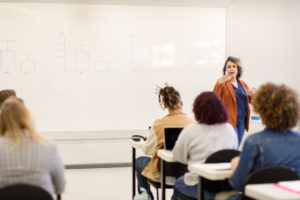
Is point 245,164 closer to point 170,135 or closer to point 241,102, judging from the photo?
point 170,135

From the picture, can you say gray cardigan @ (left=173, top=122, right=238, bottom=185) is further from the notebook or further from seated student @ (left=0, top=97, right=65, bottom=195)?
seated student @ (left=0, top=97, right=65, bottom=195)

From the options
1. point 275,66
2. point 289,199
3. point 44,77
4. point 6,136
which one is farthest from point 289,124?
point 44,77

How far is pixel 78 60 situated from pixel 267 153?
386cm

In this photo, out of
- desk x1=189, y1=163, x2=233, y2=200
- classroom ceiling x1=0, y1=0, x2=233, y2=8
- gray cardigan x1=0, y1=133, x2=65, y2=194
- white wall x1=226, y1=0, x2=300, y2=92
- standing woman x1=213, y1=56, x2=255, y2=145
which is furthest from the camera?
classroom ceiling x1=0, y1=0, x2=233, y2=8

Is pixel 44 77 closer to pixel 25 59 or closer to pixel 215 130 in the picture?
pixel 25 59

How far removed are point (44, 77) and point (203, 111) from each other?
329 cm

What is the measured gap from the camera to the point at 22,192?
1.85 m

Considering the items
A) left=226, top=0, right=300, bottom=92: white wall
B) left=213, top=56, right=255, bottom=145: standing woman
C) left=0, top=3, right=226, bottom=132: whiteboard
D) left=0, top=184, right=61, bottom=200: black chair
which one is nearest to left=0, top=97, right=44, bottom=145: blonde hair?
left=0, top=184, right=61, bottom=200: black chair

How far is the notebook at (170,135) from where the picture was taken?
291 centimetres

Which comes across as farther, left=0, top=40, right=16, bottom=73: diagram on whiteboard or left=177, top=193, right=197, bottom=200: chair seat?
left=0, top=40, right=16, bottom=73: diagram on whiteboard

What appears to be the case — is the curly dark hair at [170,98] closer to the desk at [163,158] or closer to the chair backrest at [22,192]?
the desk at [163,158]

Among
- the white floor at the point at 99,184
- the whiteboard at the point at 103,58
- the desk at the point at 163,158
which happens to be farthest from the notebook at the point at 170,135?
the whiteboard at the point at 103,58

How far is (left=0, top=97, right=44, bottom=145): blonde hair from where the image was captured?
1979 millimetres

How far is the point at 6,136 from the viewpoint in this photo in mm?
1996
